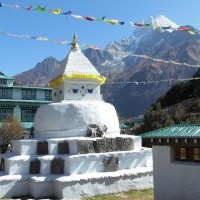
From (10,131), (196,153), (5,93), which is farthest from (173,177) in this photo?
(5,93)

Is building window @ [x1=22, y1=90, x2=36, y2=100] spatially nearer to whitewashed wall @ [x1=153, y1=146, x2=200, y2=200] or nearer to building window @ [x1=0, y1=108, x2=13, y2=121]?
building window @ [x1=0, y1=108, x2=13, y2=121]

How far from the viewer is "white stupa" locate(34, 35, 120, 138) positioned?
63.2 ft

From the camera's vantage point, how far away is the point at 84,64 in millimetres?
21156

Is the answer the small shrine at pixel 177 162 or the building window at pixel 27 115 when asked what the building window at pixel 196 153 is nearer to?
the small shrine at pixel 177 162

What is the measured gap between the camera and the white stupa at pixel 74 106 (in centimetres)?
1925

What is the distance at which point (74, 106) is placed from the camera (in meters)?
19.5

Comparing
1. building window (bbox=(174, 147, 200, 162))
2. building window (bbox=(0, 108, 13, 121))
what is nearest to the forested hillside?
building window (bbox=(174, 147, 200, 162))

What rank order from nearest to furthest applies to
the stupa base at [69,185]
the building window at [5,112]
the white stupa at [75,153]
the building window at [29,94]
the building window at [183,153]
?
the building window at [183,153]
the stupa base at [69,185]
the white stupa at [75,153]
the building window at [5,112]
the building window at [29,94]

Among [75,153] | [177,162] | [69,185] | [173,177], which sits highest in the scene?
[177,162]

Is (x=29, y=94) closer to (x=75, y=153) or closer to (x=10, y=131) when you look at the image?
(x=10, y=131)

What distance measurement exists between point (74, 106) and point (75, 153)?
2754mm

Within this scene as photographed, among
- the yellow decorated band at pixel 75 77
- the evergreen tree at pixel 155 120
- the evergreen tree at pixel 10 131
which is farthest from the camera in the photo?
the evergreen tree at pixel 10 131

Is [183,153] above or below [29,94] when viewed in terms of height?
below

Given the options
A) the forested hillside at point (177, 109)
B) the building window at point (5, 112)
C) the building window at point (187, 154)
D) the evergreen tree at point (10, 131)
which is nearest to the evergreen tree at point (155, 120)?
the forested hillside at point (177, 109)
